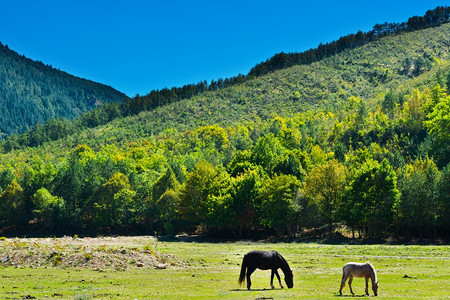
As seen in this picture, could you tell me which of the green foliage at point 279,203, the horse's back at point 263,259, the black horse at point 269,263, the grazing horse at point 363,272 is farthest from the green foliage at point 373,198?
the grazing horse at point 363,272

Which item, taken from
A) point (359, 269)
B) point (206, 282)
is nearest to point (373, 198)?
point (206, 282)

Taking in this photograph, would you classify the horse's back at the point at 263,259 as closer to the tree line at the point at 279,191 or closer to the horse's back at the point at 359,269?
the horse's back at the point at 359,269

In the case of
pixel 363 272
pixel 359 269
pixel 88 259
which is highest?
pixel 359 269

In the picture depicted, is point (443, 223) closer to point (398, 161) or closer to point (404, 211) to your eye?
point (404, 211)

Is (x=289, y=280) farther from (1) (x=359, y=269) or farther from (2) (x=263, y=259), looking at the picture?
(1) (x=359, y=269)

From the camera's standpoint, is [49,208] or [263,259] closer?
[263,259]

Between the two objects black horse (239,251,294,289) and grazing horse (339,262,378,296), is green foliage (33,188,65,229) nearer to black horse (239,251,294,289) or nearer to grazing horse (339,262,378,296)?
black horse (239,251,294,289)

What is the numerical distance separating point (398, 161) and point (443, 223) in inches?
1301

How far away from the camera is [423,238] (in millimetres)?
82625

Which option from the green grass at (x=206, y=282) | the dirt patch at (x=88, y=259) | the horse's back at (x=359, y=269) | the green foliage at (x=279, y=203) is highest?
the green foliage at (x=279, y=203)

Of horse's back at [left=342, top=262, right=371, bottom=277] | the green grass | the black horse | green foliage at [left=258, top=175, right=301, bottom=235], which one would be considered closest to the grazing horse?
horse's back at [left=342, top=262, right=371, bottom=277]

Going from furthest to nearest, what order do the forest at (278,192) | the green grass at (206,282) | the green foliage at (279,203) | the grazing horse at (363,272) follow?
the green foliage at (279,203) → the forest at (278,192) → the green grass at (206,282) → the grazing horse at (363,272)

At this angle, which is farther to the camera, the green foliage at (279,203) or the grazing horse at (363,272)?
the green foliage at (279,203)

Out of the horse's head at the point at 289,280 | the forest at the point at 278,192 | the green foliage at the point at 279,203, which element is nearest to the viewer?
the horse's head at the point at 289,280
